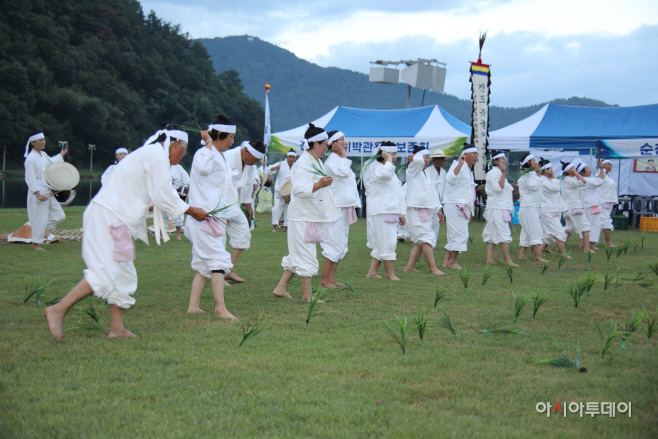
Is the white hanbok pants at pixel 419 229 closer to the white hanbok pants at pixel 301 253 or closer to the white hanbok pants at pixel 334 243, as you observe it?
the white hanbok pants at pixel 334 243

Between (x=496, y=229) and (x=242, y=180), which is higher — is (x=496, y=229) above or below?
below

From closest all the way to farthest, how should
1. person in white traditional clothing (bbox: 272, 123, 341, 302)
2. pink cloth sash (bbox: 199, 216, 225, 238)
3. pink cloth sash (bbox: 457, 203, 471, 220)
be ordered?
pink cloth sash (bbox: 199, 216, 225, 238) → person in white traditional clothing (bbox: 272, 123, 341, 302) → pink cloth sash (bbox: 457, 203, 471, 220)

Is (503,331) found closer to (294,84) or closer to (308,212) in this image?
(308,212)

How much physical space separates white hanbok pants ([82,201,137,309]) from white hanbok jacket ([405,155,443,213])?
5058 mm

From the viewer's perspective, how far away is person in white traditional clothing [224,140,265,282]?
6.92 meters

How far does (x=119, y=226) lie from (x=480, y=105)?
10.4 meters

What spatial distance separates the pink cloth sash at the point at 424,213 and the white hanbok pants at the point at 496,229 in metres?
1.68

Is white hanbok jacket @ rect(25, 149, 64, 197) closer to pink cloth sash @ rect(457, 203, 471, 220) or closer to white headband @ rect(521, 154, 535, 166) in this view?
pink cloth sash @ rect(457, 203, 471, 220)

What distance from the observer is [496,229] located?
31.6 feet

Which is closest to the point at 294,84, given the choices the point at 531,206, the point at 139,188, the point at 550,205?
the point at 550,205

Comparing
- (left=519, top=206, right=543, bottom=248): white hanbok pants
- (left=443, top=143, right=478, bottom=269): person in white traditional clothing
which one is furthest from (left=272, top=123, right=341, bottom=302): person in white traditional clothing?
(left=519, top=206, right=543, bottom=248): white hanbok pants

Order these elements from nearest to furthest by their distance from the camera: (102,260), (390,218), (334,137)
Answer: (102,260) → (334,137) → (390,218)

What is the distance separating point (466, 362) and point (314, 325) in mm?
1518

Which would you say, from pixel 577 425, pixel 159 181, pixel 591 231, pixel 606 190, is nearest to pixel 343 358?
pixel 577 425
